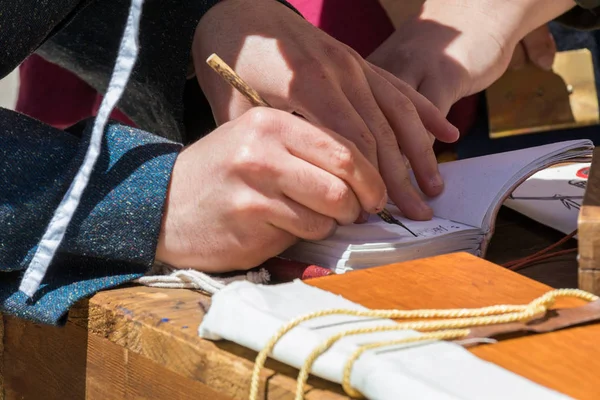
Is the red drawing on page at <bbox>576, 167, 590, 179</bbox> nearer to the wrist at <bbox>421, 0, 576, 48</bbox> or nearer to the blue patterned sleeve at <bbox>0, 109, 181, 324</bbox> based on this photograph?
the wrist at <bbox>421, 0, 576, 48</bbox>

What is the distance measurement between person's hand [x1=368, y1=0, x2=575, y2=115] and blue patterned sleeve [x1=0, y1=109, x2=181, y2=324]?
0.35 m

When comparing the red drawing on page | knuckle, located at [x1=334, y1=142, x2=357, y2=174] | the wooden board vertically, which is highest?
the red drawing on page

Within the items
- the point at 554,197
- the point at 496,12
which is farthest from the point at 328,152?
the point at 496,12

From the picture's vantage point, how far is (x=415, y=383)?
39 cm

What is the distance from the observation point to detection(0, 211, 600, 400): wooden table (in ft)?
1.49

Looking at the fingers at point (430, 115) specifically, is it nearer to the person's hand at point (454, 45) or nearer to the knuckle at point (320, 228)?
the person's hand at point (454, 45)

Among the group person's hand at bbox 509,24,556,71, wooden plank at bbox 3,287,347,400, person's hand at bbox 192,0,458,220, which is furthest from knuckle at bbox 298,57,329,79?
person's hand at bbox 509,24,556,71

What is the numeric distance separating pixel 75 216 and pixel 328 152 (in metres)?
0.21

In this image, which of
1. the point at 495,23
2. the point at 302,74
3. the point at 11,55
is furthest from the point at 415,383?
the point at 495,23

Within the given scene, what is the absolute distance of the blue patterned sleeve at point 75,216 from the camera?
0.66 metres

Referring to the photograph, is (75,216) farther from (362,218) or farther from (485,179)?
(485,179)

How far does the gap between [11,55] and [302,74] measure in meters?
0.27

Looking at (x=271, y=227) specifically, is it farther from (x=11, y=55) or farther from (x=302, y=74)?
(x=11, y=55)

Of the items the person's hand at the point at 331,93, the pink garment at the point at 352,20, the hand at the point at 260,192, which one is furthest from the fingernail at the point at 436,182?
the pink garment at the point at 352,20
